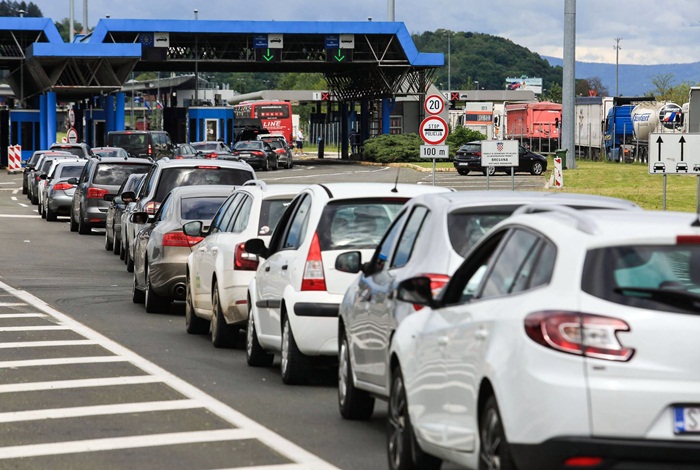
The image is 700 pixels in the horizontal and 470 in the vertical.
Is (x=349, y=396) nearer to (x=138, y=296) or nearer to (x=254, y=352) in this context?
(x=254, y=352)

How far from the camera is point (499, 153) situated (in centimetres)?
3014

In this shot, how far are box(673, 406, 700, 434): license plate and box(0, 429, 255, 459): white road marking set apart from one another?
4143 millimetres

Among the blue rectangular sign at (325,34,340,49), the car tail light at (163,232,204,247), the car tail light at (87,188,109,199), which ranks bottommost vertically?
the car tail light at (87,188,109,199)

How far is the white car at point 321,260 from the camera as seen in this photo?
38.3 feet

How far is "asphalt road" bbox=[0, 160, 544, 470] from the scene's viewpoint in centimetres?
891

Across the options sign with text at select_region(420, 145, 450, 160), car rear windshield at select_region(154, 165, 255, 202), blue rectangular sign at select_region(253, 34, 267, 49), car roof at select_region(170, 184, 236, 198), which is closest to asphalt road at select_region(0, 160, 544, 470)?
car roof at select_region(170, 184, 236, 198)

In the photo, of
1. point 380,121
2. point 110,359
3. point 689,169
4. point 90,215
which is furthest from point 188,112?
point 110,359

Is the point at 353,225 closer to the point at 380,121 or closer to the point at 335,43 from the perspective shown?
the point at 335,43

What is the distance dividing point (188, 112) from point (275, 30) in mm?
7743

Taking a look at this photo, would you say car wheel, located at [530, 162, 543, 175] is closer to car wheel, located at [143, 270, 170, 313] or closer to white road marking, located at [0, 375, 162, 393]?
car wheel, located at [143, 270, 170, 313]

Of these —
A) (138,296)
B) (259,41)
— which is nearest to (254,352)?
(138,296)

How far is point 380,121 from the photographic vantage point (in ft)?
315

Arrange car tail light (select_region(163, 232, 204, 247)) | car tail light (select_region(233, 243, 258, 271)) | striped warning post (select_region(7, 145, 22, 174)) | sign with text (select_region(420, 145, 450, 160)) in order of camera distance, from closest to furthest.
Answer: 1. car tail light (select_region(233, 243, 258, 271))
2. car tail light (select_region(163, 232, 204, 247))
3. sign with text (select_region(420, 145, 450, 160))
4. striped warning post (select_region(7, 145, 22, 174))

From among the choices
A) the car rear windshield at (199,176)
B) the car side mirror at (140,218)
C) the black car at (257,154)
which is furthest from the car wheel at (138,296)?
the black car at (257,154)
